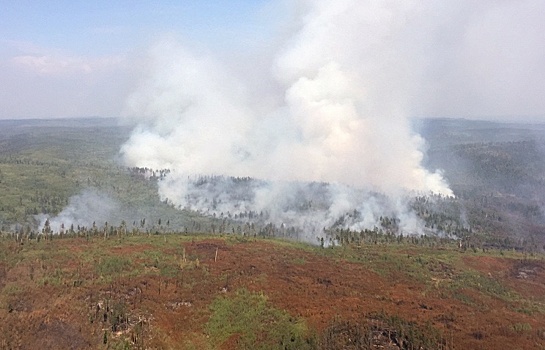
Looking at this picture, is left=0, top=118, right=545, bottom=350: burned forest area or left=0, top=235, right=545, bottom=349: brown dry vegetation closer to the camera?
left=0, top=235, right=545, bottom=349: brown dry vegetation

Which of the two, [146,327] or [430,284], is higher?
[430,284]

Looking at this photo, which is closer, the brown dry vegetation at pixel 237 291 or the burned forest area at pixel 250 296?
the brown dry vegetation at pixel 237 291

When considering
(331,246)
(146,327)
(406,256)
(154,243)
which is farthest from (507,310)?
(154,243)

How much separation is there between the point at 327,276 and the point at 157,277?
4103 cm

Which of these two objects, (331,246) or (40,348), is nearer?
(40,348)

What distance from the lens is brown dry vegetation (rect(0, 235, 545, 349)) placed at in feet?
297

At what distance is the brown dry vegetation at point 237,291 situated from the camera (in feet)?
297

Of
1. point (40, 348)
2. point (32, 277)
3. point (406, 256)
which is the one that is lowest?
point (40, 348)

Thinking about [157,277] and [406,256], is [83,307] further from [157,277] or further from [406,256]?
[406,256]

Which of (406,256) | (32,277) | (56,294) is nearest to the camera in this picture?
(56,294)

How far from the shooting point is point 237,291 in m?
108

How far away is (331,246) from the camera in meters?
159

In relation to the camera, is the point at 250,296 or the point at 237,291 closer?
the point at 250,296

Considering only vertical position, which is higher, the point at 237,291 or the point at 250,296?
the point at 237,291
